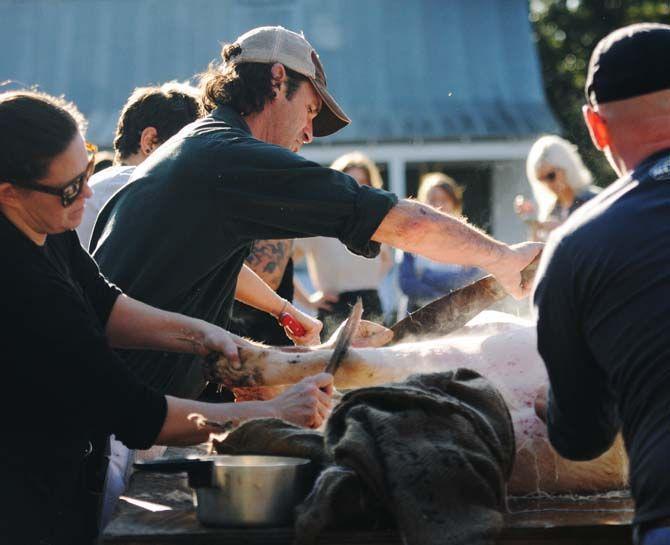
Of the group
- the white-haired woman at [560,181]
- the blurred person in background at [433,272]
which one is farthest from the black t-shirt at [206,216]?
the blurred person in background at [433,272]

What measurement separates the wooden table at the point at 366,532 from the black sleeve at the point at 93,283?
2.53 feet

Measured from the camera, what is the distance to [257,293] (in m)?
4.80

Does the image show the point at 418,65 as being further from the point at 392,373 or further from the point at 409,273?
the point at 392,373

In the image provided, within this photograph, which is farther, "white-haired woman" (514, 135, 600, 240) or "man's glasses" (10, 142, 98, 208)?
"white-haired woman" (514, 135, 600, 240)

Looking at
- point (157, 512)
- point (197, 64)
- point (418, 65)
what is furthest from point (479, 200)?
point (157, 512)

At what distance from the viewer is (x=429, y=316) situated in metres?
4.15

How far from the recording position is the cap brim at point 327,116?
4.29 metres

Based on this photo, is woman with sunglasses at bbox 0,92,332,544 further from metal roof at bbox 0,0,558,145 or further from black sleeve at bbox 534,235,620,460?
metal roof at bbox 0,0,558,145

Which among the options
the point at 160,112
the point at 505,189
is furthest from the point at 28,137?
the point at 505,189

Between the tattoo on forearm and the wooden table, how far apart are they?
3226mm

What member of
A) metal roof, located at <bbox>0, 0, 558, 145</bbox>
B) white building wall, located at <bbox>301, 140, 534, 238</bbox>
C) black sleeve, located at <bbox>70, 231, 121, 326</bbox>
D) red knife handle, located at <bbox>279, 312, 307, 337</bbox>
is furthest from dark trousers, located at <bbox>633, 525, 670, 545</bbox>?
metal roof, located at <bbox>0, 0, 558, 145</bbox>

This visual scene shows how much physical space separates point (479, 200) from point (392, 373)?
1500 cm

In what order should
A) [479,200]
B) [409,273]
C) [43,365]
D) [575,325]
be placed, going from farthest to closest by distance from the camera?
[479,200], [409,273], [43,365], [575,325]

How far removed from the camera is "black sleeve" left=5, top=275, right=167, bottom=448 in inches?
109
